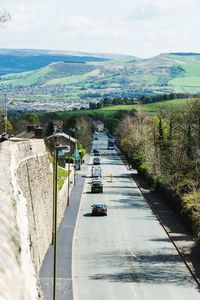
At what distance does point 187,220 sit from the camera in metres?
55.0

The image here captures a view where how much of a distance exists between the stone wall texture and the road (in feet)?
10.2

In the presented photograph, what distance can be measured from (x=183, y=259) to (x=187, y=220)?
12.8 metres

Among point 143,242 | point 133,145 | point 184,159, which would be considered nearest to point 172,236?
point 143,242

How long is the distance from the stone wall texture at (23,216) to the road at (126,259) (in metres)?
3.11

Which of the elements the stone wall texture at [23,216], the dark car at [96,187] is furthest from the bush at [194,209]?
the dark car at [96,187]

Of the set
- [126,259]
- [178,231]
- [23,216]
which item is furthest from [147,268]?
[23,216]

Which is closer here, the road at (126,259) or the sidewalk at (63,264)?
A: the sidewalk at (63,264)

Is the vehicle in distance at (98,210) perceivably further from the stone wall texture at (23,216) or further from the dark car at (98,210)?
the stone wall texture at (23,216)

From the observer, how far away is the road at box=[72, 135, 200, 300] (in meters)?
33.9

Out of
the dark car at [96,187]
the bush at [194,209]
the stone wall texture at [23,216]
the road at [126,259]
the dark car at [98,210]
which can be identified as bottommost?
the dark car at [96,187]

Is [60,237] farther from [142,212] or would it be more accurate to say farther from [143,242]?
[142,212]

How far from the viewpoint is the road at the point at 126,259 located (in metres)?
33.9

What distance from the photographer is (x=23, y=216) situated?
8.81 metres

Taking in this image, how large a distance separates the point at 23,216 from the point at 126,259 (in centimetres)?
3426
